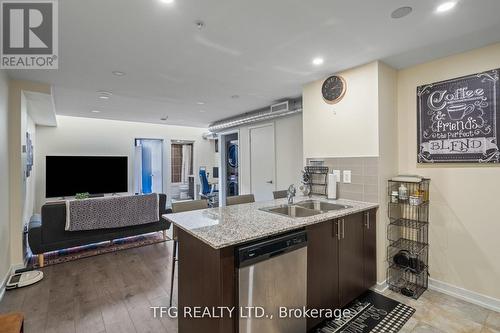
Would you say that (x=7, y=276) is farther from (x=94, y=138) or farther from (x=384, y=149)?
(x=384, y=149)

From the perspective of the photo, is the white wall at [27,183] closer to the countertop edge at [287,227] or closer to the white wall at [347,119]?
the countertop edge at [287,227]

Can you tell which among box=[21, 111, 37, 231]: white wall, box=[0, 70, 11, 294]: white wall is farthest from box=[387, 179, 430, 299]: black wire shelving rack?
box=[21, 111, 37, 231]: white wall

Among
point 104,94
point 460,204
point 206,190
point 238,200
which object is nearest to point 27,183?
point 104,94

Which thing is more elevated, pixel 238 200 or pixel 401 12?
pixel 401 12

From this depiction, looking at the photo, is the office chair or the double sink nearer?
the double sink

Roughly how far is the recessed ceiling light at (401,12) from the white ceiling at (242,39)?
39 millimetres

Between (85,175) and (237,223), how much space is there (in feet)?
18.7

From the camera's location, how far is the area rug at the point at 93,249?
137 inches

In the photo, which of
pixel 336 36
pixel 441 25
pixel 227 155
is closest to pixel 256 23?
pixel 336 36

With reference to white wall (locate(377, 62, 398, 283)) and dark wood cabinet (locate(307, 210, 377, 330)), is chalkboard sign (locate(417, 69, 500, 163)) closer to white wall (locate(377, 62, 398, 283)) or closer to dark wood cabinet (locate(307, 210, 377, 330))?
white wall (locate(377, 62, 398, 283))

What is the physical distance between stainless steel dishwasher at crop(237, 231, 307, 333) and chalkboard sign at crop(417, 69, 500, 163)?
187 centimetres

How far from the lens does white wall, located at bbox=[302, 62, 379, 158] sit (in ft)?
8.50

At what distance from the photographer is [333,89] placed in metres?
2.93

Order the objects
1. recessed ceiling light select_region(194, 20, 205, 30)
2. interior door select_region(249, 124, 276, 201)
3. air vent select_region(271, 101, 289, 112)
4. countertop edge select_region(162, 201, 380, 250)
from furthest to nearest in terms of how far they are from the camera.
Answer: interior door select_region(249, 124, 276, 201), air vent select_region(271, 101, 289, 112), recessed ceiling light select_region(194, 20, 205, 30), countertop edge select_region(162, 201, 380, 250)
